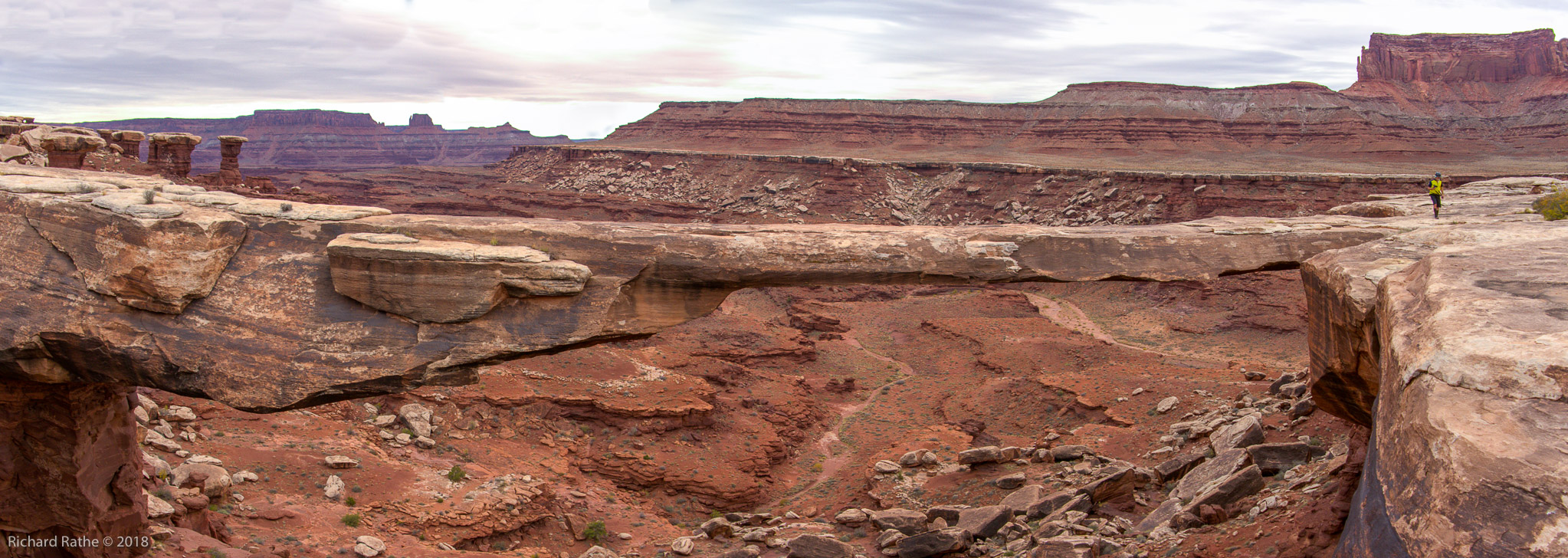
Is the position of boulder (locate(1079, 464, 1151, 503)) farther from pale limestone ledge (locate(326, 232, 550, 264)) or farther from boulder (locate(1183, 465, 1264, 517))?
pale limestone ledge (locate(326, 232, 550, 264))

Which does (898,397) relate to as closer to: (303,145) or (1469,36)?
(1469,36)

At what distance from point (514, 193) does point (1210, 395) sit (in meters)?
49.3

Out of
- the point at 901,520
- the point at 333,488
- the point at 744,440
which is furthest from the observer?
the point at 744,440

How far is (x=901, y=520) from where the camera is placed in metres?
9.88

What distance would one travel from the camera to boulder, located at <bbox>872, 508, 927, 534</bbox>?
9680 millimetres

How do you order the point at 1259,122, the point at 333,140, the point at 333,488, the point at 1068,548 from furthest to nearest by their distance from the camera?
1. the point at 333,140
2. the point at 1259,122
3. the point at 333,488
4. the point at 1068,548

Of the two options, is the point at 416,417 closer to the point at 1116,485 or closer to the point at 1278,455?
the point at 1116,485

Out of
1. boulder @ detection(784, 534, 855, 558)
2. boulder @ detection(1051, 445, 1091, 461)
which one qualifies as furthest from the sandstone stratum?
boulder @ detection(1051, 445, 1091, 461)

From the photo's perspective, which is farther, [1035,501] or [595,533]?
Answer: [595,533]

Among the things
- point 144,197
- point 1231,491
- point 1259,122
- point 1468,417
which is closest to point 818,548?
point 1231,491

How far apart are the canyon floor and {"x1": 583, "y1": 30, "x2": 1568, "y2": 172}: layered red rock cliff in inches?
1245

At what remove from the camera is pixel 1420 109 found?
203 feet

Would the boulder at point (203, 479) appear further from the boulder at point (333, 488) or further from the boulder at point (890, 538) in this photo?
the boulder at point (890, 538)

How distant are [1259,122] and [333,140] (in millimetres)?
124083
